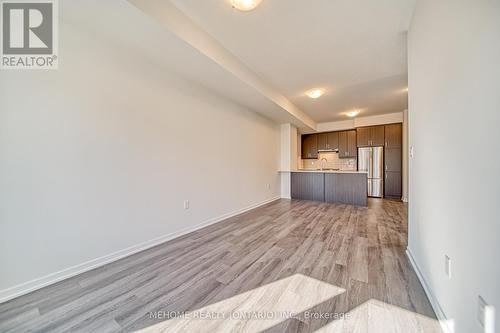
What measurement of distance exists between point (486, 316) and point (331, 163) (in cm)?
658

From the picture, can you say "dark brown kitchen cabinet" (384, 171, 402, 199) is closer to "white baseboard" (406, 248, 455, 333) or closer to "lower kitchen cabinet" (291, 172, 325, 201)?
"lower kitchen cabinet" (291, 172, 325, 201)

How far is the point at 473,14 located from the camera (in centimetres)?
86

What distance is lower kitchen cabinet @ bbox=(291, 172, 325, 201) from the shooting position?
213 inches

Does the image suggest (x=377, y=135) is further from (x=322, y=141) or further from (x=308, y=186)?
(x=308, y=186)

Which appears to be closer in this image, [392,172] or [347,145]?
[392,172]

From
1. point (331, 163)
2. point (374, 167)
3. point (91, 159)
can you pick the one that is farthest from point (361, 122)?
point (91, 159)

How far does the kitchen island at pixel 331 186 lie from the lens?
15.9 feet

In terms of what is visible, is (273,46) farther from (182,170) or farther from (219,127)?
(182,170)

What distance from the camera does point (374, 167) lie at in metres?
5.85

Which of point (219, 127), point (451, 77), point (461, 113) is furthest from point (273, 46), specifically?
point (461, 113)

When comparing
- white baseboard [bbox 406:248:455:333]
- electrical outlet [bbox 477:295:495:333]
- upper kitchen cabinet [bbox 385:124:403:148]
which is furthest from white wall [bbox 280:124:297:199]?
electrical outlet [bbox 477:295:495:333]

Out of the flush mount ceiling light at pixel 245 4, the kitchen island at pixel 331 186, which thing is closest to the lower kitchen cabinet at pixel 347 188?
the kitchen island at pixel 331 186

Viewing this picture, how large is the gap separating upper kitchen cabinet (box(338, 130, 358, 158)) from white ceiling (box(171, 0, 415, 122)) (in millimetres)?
2522

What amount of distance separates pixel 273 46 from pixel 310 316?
2.89 metres
